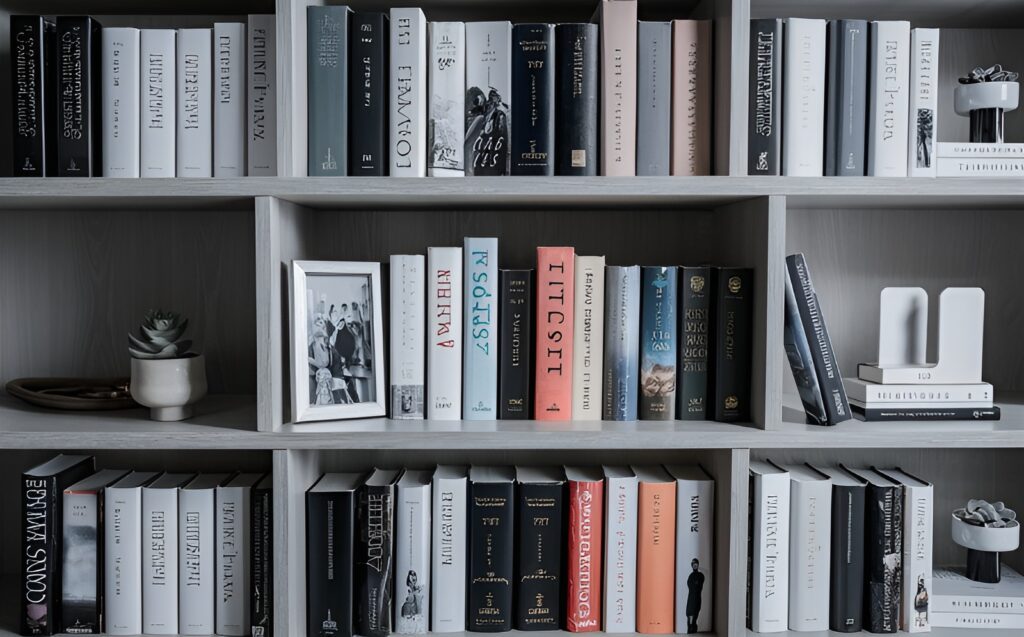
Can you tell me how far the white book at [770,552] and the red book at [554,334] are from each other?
339mm

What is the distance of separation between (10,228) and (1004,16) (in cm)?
186

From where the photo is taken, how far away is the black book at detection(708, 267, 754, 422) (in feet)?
4.11

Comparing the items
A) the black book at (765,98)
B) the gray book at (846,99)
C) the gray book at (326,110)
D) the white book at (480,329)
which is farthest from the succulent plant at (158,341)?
the gray book at (846,99)

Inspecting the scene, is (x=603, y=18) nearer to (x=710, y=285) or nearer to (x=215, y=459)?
(x=710, y=285)

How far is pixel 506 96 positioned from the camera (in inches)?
49.3

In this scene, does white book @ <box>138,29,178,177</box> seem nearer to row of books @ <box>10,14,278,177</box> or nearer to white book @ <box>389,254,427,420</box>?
row of books @ <box>10,14,278,177</box>

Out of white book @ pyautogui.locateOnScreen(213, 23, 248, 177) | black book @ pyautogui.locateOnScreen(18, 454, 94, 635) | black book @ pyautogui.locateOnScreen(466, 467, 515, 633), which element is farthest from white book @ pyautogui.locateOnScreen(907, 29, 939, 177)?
black book @ pyautogui.locateOnScreen(18, 454, 94, 635)

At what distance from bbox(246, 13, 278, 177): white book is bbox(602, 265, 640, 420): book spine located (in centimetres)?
57

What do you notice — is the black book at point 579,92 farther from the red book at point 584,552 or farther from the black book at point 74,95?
the black book at point 74,95

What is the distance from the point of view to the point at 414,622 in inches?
51.4

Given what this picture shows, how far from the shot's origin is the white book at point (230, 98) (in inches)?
49.3

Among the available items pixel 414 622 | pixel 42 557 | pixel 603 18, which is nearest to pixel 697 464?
pixel 414 622

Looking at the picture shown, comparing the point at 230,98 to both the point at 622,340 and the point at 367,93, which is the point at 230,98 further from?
the point at 622,340

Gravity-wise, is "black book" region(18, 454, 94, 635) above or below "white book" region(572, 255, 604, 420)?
below
